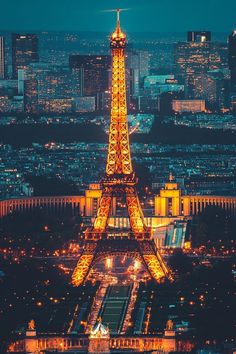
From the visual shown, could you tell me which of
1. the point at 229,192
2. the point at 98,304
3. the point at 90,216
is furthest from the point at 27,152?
the point at 98,304

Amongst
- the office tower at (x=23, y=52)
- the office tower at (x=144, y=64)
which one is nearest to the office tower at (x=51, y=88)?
the office tower at (x=23, y=52)

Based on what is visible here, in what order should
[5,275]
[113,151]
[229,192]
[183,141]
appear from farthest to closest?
[183,141] → [229,192] → [113,151] → [5,275]

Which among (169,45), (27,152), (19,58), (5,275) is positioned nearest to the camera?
(5,275)

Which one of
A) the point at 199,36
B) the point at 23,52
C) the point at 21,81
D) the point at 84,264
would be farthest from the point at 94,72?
the point at 84,264

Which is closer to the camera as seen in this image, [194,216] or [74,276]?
[74,276]

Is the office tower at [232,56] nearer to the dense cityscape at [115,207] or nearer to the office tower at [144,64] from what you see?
the dense cityscape at [115,207]

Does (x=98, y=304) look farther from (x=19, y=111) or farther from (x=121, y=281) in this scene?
(x=19, y=111)

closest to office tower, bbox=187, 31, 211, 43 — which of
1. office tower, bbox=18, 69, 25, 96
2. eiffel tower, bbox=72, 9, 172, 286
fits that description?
office tower, bbox=18, 69, 25, 96
